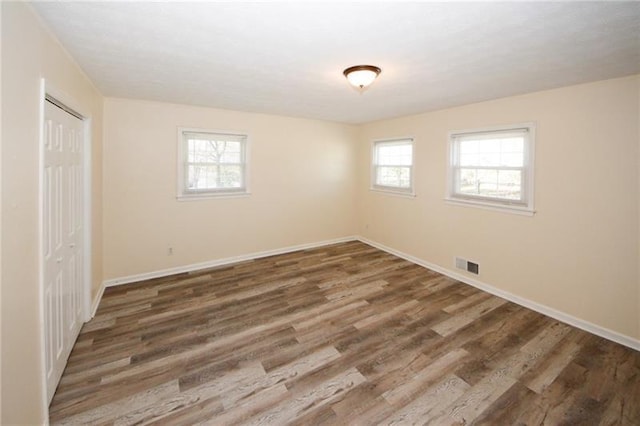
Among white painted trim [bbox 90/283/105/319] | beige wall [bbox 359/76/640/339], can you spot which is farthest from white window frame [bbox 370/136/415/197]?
white painted trim [bbox 90/283/105/319]

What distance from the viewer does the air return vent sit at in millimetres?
3904

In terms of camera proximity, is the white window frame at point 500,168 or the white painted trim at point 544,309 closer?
the white painted trim at point 544,309

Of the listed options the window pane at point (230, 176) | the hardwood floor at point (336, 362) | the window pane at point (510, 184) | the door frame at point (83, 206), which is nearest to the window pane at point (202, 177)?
the window pane at point (230, 176)

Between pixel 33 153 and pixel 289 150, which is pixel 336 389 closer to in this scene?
pixel 33 153

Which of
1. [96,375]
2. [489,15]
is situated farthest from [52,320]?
[489,15]

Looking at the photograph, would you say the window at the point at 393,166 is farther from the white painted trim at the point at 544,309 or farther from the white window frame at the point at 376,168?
the white painted trim at the point at 544,309

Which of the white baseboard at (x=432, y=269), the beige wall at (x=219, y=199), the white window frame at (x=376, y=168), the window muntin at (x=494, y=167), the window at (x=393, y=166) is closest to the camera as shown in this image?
the white baseboard at (x=432, y=269)

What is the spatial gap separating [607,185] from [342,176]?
396 centimetres

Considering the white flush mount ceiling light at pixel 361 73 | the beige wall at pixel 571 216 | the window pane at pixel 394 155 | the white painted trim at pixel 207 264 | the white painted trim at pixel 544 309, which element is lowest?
the white painted trim at pixel 544 309

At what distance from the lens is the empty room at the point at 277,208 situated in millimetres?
1693

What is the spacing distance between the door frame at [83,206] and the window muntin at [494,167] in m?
4.33

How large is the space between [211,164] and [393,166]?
3203mm

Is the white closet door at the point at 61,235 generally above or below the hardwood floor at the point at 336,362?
above

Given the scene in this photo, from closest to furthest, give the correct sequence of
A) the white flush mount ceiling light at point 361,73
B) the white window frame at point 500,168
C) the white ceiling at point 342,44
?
the white ceiling at point 342,44 < the white flush mount ceiling light at point 361,73 < the white window frame at point 500,168
